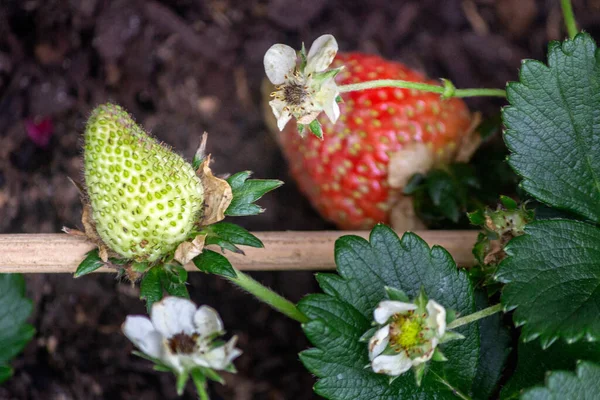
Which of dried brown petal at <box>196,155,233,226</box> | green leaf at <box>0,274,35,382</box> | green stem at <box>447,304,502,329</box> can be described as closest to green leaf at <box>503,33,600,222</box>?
green stem at <box>447,304,502,329</box>

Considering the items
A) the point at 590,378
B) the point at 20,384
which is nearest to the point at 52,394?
the point at 20,384

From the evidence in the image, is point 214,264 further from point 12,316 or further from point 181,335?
point 12,316

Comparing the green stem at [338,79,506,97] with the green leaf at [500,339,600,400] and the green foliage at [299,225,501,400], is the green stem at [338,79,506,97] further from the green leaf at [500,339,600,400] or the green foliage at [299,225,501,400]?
the green leaf at [500,339,600,400]

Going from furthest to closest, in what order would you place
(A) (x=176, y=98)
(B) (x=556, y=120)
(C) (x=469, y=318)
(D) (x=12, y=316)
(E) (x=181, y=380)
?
(A) (x=176, y=98), (D) (x=12, y=316), (B) (x=556, y=120), (C) (x=469, y=318), (E) (x=181, y=380)

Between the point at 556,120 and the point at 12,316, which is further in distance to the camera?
the point at 12,316

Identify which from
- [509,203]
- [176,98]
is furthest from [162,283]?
[176,98]

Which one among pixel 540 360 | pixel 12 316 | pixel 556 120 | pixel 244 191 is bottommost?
pixel 12 316
